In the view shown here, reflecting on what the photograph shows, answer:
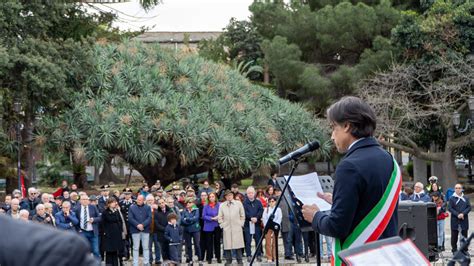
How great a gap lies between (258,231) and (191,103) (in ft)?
41.1

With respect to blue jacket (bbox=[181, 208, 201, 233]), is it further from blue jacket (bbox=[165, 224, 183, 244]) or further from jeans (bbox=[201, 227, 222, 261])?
blue jacket (bbox=[165, 224, 183, 244])

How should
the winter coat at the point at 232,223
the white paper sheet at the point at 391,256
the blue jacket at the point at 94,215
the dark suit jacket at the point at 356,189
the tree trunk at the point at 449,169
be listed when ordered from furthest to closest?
the tree trunk at the point at 449,169 → the winter coat at the point at 232,223 → the blue jacket at the point at 94,215 → the dark suit jacket at the point at 356,189 → the white paper sheet at the point at 391,256

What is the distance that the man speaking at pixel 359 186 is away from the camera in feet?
14.9

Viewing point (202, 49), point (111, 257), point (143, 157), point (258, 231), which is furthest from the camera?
point (202, 49)

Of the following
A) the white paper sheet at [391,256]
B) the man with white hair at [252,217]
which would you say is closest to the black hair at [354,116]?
the white paper sheet at [391,256]

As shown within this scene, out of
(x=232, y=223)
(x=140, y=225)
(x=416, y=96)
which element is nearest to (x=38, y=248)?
(x=140, y=225)

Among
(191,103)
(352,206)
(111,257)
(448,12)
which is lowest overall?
(111,257)

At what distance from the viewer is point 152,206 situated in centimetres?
2030

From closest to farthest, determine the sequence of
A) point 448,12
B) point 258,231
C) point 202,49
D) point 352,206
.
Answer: point 352,206, point 258,231, point 448,12, point 202,49

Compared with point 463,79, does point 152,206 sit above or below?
below

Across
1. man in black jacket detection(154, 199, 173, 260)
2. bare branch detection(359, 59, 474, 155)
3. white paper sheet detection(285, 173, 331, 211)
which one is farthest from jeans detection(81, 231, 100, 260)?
bare branch detection(359, 59, 474, 155)

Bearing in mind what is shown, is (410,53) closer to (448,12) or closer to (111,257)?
(448,12)

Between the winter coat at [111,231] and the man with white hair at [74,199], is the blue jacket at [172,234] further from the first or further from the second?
the man with white hair at [74,199]

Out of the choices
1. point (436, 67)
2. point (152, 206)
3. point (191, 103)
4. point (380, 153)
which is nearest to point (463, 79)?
point (436, 67)
